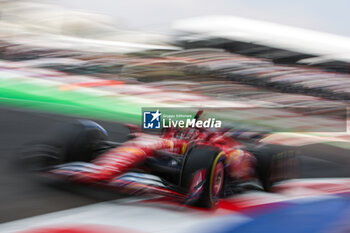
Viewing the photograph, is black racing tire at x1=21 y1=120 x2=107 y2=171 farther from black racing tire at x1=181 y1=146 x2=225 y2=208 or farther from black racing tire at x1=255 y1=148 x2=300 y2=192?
black racing tire at x1=255 y1=148 x2=300 y2=192

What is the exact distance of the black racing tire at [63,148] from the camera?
154 inches

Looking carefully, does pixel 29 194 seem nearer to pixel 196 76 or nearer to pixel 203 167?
pixel 203 167

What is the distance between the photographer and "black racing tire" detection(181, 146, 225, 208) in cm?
355

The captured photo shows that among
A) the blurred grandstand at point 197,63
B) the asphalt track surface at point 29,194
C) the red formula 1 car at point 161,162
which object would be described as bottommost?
the asphalt track surface at point 29,194

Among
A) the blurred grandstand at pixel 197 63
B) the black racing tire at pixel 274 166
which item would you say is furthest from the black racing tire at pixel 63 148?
the blurred grandstand at pixel 197 63

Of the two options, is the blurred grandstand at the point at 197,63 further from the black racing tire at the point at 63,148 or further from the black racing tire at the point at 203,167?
the black racing tire at the point at 203,167

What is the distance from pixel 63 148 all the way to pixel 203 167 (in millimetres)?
1236

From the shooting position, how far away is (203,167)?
354cm

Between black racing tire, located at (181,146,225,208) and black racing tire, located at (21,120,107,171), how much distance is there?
3.02 ft

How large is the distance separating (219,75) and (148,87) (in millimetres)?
1351

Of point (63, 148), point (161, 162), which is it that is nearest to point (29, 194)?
point (63, 148)

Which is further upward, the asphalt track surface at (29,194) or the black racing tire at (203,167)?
the black racing tire at (203,167)

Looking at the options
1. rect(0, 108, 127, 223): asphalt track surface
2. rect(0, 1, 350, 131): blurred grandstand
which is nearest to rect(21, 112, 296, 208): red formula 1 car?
rect(0, 108, 127, 223): asphalt track surface

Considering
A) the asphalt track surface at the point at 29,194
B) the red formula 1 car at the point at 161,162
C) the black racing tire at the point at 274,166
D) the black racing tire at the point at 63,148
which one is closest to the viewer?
the asphalt track surface at the point at 29,194
